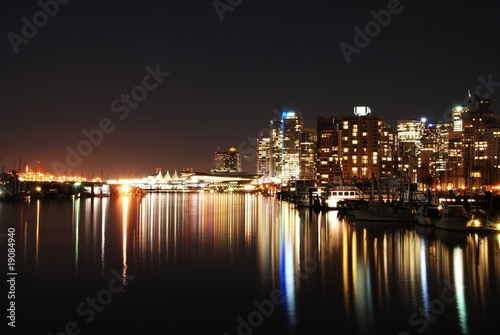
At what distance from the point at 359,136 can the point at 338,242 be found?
104 m

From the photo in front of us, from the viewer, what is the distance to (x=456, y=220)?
2833cm

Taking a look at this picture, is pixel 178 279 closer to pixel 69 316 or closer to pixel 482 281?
pixel 69 316

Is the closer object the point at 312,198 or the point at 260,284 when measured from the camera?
the point at 260,284

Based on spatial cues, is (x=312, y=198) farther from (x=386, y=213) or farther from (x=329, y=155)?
(x=329, y=155)

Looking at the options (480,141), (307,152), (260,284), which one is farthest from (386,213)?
(307,152)

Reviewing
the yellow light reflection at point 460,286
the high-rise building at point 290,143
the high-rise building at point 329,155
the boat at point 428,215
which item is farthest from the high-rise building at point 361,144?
the yellow light reflection at point 460,286

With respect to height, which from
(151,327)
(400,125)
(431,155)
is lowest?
(151,327)

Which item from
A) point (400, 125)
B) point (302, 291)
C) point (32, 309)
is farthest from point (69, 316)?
point (400, 125)

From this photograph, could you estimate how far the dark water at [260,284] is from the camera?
1253cm

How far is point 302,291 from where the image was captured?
15375mm

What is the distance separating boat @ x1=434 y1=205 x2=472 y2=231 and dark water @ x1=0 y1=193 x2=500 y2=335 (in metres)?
0.67

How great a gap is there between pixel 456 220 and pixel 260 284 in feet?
51.3

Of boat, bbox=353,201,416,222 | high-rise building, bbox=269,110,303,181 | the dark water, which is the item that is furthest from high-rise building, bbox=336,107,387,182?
the dark water

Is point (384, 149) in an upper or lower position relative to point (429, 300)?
upper
